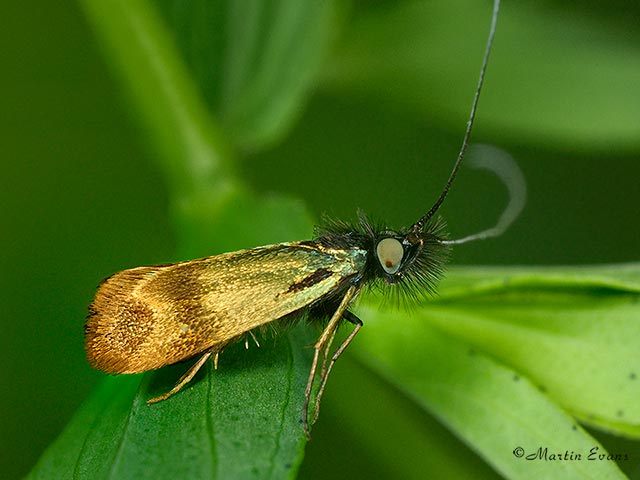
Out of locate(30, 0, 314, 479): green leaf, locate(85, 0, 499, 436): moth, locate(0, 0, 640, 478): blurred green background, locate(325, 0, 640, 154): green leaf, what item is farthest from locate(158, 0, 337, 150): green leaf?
locate(85, 0, 499, 436): moth

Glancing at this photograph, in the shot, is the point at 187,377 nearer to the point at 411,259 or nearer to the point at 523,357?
the point at 411,259

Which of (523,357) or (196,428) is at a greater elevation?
(523,357)

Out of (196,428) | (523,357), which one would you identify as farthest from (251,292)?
(523,357)

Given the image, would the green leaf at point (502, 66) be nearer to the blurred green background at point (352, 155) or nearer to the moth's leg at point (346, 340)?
the blurred green background at point (352, 155)

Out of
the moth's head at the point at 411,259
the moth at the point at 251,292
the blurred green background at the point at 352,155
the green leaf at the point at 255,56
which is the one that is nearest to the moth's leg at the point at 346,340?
the moth at the point at 251,292

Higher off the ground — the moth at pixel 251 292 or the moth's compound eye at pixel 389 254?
the moth's compound eye at pixel 389 254

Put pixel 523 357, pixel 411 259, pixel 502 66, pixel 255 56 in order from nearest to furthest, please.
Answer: pixel 523 357 → pixel 411 259 → pixel 255 56 → pixel 502 66

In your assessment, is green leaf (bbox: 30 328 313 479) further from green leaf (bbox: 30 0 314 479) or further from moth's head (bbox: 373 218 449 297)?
moth's head (bbox: 373 218 449 297)
